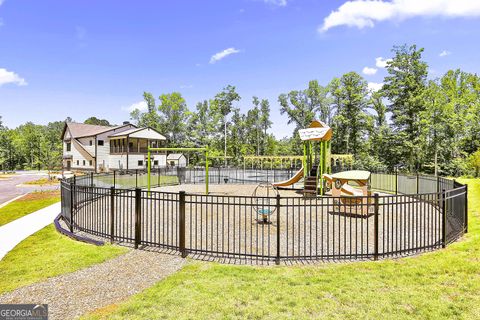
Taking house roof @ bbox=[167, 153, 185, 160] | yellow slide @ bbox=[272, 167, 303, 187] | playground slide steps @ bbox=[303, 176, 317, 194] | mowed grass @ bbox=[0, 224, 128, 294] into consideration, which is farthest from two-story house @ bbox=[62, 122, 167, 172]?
mowed grass @ bbox=[0, 224, 128, 294]

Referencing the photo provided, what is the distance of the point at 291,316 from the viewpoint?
3.96 meters

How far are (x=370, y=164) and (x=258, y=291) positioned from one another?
→ 3892 cm

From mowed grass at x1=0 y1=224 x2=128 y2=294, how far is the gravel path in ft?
1.13

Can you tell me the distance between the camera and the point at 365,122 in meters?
44.7

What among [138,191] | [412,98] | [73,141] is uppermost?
[412,98]

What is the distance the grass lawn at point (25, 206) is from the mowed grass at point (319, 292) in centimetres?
931

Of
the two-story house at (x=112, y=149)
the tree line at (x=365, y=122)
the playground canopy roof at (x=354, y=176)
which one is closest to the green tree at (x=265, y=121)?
the tree line at (x=365, y=122)

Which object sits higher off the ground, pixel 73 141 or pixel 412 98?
pixel 412 98

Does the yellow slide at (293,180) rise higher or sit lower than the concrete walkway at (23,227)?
higher

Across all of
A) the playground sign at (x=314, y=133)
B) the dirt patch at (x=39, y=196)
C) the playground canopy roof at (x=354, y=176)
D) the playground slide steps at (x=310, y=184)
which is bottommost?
the dirt patch at (x=39, y=196)

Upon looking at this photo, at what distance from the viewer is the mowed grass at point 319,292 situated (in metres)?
4.04

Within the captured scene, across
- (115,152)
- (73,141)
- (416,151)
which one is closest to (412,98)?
(416,151)

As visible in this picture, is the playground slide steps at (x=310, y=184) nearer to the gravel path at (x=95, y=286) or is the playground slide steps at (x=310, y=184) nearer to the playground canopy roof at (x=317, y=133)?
the playground canopy roof at (x=317, y=133)

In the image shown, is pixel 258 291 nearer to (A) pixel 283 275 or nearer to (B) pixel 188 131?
(A) pixel 283 275
